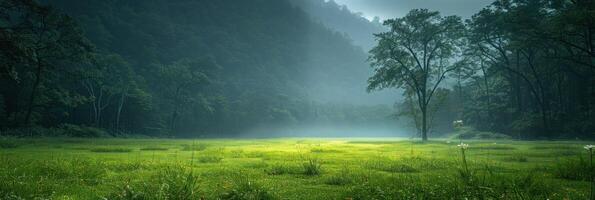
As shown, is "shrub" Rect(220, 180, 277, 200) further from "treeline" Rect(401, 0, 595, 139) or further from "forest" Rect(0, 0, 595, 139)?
"treeline" Rect(401, 0, 595, 139)

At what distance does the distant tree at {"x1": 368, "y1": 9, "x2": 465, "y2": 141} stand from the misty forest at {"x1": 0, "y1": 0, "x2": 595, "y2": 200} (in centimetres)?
23

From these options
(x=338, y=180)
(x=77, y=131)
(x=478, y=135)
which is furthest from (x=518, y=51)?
(x=77, y=131)

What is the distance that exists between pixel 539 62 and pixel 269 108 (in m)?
76.1

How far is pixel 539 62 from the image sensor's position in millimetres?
71500

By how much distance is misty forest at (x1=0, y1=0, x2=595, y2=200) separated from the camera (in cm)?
1127

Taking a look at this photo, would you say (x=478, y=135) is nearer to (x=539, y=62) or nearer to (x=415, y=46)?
(x=539, y=62)

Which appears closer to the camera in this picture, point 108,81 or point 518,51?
point 518,51

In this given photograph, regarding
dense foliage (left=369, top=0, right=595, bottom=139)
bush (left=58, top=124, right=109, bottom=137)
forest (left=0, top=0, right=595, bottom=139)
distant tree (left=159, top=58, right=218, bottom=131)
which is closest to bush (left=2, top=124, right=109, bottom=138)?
bush (left=58, top=124, right=109, bottom=137)

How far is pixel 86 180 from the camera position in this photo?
11664mm

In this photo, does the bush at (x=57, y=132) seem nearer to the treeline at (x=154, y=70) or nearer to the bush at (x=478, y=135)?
the treeline at (x=154, y=70)

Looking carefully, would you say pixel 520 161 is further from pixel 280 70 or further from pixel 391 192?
pixel 280 70

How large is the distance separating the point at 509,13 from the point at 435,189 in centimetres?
6033

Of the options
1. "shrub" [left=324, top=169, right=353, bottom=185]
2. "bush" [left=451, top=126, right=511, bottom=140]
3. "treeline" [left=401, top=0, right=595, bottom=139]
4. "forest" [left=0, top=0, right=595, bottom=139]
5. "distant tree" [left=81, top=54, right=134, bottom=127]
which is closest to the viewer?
"shrub" [left=324, top=169, right=353, bottom=185]

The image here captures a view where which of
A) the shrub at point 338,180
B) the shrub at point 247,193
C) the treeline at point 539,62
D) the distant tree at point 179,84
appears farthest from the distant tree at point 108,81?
the shrub at point 247,193
